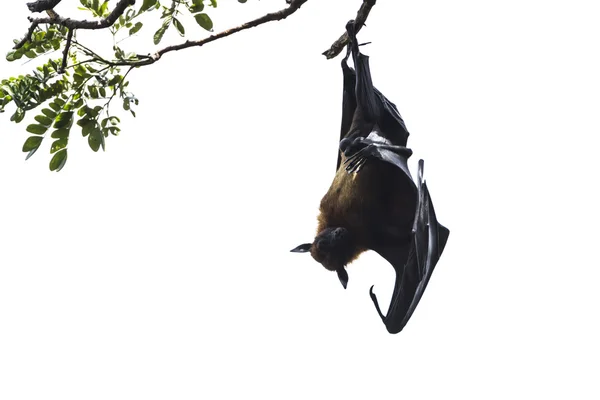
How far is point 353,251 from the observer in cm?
680

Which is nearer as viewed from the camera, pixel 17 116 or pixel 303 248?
pixel 17 116

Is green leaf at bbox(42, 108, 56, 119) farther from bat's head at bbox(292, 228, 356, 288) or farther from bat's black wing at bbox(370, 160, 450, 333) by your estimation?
bat's head at bbox(292, 228, 356, 288)

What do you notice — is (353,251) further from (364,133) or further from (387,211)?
(364,133)

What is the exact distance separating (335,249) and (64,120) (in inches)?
114

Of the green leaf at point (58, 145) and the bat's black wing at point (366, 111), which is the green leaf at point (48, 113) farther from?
the bat's black wing at point (366, 111)

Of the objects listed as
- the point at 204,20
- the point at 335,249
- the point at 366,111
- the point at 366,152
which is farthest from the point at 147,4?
the point at 335,249

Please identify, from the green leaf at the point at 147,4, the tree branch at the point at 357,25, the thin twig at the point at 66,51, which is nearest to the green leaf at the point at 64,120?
the thin twig at the point at 66,51

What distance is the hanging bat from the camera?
6.40 meters

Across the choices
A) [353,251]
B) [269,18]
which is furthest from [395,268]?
[269,18]

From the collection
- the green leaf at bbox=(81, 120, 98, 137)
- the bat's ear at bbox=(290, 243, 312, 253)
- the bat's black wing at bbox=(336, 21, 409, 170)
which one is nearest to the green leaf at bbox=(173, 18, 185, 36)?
the green leaf at bbox=(81, 120, 98, 137)

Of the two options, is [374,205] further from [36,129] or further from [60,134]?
[36,129]

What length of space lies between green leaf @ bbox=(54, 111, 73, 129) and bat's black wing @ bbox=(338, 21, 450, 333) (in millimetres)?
2258

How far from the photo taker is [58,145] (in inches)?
182

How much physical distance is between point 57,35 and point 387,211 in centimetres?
341
